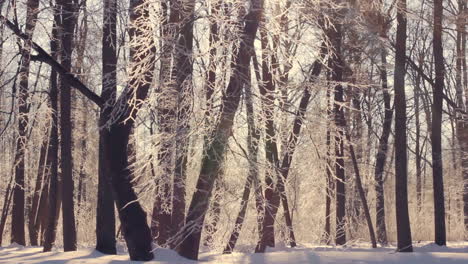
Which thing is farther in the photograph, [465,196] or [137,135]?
[465,196]

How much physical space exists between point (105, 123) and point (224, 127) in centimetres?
223

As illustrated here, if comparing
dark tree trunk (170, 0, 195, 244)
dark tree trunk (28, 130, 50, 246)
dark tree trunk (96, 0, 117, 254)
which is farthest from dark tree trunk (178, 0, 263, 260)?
dark tree trunk (28, 130, 50, 246)

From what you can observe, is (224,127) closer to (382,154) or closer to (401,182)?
(401,182)

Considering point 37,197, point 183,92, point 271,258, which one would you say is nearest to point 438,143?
point 271,258

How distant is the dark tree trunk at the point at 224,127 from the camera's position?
8.51 metres

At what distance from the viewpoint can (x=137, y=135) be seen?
34.1 ft

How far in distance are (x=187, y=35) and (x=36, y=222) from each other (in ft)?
49.9

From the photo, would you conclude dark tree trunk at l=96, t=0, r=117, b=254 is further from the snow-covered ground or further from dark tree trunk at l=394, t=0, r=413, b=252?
dark tree trunk at l=394, t=0, r=413, b=252

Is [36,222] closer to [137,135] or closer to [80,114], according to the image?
[80,114]

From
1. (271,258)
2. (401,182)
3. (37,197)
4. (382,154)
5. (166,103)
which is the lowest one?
(271,258)

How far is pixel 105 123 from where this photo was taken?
30.9ft

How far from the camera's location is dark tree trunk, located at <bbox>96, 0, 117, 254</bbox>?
378 inches

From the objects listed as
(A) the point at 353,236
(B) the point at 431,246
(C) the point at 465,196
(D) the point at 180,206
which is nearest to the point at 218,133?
(D) the point at 180,206

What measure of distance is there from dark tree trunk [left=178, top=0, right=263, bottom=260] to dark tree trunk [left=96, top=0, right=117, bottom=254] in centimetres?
177
